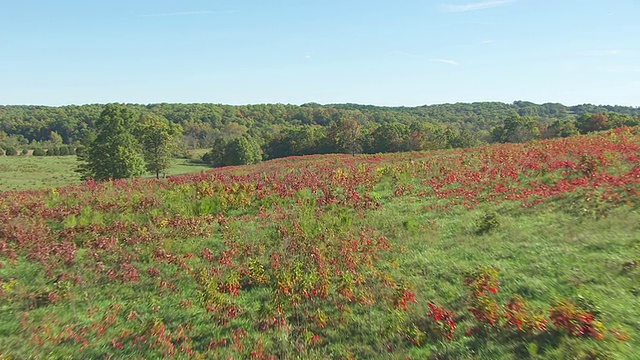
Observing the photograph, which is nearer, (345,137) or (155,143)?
(155,143)

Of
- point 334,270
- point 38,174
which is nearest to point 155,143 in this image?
point 38,174

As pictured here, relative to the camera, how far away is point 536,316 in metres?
5.55

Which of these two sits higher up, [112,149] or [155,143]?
[155,143]

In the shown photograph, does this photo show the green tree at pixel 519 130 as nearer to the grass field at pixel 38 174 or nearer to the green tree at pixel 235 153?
the green tree at pixel 235 153

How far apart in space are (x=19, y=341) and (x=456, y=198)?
13.3 metres

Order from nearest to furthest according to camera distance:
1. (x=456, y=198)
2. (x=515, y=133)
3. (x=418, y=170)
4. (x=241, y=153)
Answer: (x=456, y=198)
(x=418, y=170)
(x=241, y=153)
(x=515, y=133)

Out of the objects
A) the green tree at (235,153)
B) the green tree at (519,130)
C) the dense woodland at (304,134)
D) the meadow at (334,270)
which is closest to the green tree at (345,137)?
the dense woodland at (304,134)

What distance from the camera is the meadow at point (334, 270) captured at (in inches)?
237

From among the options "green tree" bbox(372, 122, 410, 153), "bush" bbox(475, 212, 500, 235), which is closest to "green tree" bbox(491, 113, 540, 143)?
"green tree" bbox(372, 122, 410, 153)

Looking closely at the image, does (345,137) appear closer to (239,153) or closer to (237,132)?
(239,153)

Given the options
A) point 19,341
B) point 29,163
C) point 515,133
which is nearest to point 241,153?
point 29,163

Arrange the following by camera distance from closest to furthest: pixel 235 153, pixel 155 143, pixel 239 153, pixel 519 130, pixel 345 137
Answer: pixel 155 143, pixel 345 137, pixel 239 153, pixel 235 153, pixel 519 130

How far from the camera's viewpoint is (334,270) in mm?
9055

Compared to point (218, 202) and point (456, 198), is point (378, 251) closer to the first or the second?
point (456, 198)
